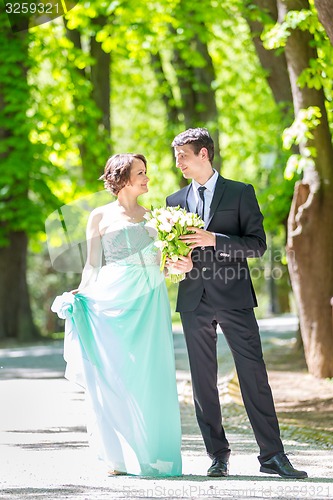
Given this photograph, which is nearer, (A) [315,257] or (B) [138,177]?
(B) [138,177]

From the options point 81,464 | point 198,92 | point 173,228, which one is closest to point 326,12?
point 173,228

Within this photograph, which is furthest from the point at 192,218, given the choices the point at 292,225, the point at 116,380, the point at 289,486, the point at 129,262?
the point at 292,225

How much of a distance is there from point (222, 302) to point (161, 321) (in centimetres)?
70

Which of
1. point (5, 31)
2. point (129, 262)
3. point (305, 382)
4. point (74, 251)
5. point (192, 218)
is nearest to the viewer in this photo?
point (192, 218)

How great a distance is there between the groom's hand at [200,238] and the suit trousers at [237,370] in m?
0.38

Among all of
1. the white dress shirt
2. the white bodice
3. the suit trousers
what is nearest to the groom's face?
the white dress shirt

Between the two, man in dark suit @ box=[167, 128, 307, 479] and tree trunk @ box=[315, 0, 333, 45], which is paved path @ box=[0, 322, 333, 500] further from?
tree trunk @ box=[315, 0, 333, 45]

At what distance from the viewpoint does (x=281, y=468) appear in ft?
23.2

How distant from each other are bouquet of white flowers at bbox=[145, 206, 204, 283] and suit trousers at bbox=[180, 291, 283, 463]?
372 mm

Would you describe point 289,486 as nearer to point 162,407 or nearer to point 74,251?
point 162,407

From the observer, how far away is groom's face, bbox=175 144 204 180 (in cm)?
722

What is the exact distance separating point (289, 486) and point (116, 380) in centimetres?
156

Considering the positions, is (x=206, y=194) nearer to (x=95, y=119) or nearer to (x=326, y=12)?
(x=326, y=12)

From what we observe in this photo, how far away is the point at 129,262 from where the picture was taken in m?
Answer: 7.81
